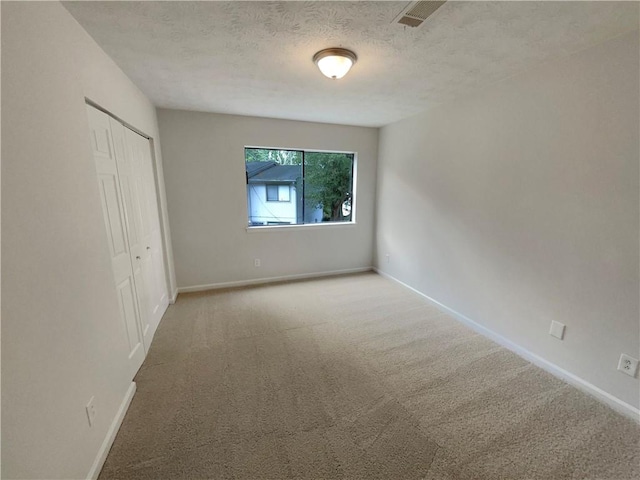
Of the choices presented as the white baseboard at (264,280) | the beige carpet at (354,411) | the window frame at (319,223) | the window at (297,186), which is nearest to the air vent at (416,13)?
the beige carpet at (354,411)

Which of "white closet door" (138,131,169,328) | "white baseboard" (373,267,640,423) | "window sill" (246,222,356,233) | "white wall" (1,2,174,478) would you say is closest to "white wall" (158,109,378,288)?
"window sill" (246,222,356,233)

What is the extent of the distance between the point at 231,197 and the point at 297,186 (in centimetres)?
102

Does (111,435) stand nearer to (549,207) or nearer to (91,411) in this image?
(91,411)

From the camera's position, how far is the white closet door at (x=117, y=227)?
67.7 inches

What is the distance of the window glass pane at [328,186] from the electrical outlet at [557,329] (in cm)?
297

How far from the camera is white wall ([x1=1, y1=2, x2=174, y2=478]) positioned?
3.07 feet

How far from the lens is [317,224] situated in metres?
4.21

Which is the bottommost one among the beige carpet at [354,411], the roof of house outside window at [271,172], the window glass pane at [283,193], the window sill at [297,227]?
the beige carpet at [354,411]

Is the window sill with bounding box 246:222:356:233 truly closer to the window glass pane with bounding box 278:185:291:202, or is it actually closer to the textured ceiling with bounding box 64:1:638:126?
the window glass pane with bounding box 278:185:291:202

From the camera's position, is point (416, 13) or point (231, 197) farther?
point (231, 197)

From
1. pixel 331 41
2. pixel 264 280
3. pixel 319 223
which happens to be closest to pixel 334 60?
pixel 331 41

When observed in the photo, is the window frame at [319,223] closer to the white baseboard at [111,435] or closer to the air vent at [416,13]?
the white baseboard at [111,435]

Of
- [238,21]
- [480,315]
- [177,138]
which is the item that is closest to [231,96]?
[177,138]

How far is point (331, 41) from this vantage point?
1.69 meters
